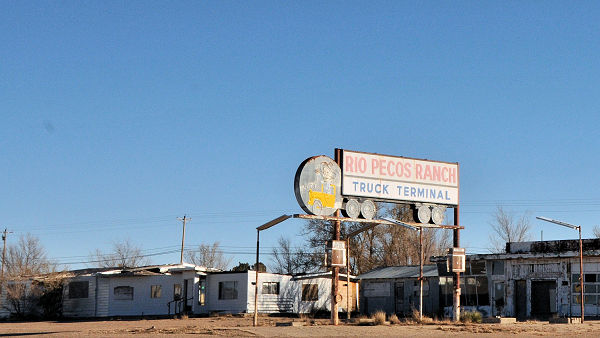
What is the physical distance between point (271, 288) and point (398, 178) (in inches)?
665

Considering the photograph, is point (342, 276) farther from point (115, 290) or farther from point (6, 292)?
point (6, 292)

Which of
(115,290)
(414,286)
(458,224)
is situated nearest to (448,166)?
(458,224)

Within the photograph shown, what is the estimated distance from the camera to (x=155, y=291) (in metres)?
52.1

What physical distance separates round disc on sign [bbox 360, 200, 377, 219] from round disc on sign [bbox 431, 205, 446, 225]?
10.7ft

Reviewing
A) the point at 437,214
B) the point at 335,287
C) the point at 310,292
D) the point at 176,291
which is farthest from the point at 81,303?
the point at 437,214

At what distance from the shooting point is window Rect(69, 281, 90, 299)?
53.9 meters

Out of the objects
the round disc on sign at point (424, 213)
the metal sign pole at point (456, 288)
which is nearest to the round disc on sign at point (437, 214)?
the round disc on sign at point (424, 213)

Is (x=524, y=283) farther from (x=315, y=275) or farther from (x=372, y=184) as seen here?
(x=315, y=275)

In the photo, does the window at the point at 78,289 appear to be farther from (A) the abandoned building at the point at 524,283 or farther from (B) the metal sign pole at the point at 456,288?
(B) the metal sign pole at the point at 456,288

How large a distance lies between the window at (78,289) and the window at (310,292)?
1466 cm

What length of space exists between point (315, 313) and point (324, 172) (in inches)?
747

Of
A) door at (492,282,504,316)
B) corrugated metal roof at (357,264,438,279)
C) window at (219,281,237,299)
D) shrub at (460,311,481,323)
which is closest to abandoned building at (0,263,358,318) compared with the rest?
window at (219,281,237,299)

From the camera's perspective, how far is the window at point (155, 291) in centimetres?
5188

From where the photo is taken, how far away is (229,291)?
4922 cm
